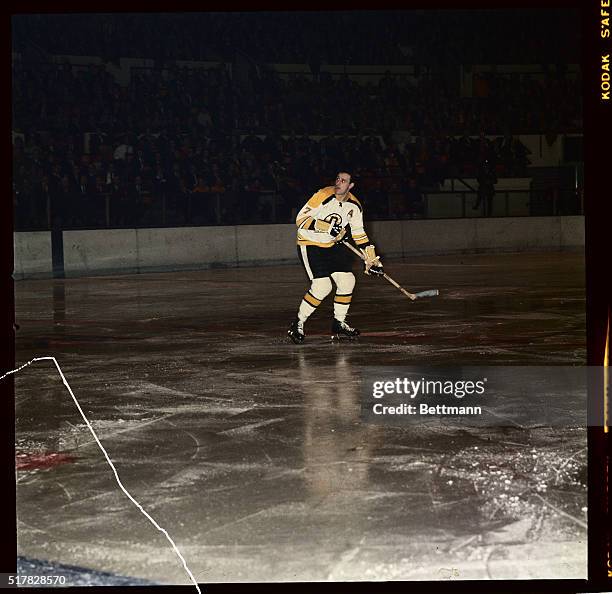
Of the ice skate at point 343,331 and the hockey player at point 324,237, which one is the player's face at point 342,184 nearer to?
the hockey player at point 324,237

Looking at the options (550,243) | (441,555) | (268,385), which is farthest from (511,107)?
(441,555)

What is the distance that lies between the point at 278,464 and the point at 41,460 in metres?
1.50

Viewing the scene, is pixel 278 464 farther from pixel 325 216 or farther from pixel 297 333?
pixel 325 216

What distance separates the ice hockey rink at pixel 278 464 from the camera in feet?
15.3

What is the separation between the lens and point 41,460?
22.2ft

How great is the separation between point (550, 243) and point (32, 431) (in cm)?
2256

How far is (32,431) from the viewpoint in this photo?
7.67 metres

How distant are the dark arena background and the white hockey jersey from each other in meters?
1.16

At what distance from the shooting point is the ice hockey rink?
4672mm

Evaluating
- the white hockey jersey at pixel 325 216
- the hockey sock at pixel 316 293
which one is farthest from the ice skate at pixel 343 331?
the white hockey jersey at pixel 325 216

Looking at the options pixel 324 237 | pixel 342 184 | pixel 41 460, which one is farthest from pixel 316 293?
pixel 41 460

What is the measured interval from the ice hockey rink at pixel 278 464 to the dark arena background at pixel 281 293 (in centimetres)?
3

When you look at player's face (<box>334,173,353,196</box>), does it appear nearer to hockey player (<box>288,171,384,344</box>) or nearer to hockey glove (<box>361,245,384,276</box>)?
hockey player (<box>288,171,384,344</box>)

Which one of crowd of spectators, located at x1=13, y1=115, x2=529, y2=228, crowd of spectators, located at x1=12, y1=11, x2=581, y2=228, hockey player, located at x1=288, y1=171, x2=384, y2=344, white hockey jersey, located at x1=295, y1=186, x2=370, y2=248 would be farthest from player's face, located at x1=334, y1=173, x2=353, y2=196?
crowd of spectators, located at x1=13, y1=115, x2=529, y2=228
